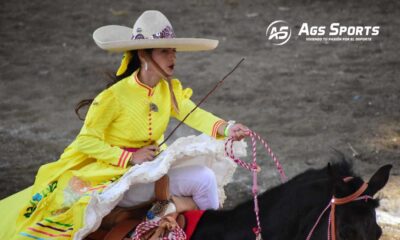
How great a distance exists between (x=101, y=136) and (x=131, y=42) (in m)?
0.50

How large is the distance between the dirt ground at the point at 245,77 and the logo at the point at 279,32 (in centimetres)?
10

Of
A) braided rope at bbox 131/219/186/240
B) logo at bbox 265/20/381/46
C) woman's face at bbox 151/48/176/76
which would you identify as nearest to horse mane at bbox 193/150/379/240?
braided rope at bbox 131/219/186/240

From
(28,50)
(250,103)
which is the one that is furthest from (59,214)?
(28,50)

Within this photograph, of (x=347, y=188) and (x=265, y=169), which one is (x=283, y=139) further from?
(x=347, y=188)

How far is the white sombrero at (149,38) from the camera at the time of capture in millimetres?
3652

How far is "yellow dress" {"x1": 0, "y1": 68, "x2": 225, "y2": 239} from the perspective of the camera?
12.0ft

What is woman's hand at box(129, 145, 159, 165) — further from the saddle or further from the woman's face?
the woman's face

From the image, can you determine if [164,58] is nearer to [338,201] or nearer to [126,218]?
[126,218]

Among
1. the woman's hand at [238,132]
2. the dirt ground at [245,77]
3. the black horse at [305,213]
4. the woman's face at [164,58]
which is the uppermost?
the woman's face at [164,58]

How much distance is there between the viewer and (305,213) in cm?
306

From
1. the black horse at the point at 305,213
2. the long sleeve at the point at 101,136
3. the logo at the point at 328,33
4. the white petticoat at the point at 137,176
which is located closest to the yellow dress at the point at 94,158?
the long sleeve at the point at 101,136

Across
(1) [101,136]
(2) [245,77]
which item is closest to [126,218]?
(1) [101,136]

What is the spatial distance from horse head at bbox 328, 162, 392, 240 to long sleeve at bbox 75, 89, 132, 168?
3.84 feet

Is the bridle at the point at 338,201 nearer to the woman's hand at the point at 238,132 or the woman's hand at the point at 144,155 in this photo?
the woman's hand at the point at 238,132
